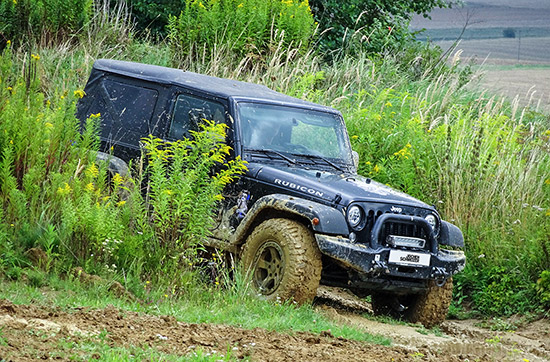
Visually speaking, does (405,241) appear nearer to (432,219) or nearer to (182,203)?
(432,219)

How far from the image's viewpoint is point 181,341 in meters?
5.72

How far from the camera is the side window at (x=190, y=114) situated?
9172mm

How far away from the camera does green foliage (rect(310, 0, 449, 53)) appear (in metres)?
19.5

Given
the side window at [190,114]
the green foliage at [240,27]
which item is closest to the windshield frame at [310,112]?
the side window at [190,114]

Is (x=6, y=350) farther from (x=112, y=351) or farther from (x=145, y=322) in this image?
(x=145, y=322)

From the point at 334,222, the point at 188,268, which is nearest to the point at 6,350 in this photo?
the point at 188,268

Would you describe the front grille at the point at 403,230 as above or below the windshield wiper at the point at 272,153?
below

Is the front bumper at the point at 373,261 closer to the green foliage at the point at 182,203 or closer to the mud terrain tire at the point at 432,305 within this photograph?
the mud terrain tire at the point at 432,305

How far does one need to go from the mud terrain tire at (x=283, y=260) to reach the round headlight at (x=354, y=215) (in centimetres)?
37

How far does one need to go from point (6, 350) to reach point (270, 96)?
5.26 m

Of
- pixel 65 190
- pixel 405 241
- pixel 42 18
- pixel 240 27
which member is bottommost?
pixel 405 241

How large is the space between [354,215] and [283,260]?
73 cm

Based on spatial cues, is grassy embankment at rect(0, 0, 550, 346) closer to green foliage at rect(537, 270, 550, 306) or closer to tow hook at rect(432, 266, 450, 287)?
green foliage at rect(537, 270, 550, 306)

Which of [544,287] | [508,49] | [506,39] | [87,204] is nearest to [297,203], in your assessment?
[87,204]
